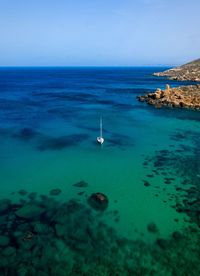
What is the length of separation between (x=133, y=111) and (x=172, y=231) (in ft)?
160

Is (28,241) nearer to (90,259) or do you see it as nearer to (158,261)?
(90,259)

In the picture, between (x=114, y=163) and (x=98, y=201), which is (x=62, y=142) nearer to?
(x=114, y=163)

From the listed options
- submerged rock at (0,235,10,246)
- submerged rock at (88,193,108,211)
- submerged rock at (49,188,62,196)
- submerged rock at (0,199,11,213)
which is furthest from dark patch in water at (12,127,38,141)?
submerged rock at (0,235,10,246)

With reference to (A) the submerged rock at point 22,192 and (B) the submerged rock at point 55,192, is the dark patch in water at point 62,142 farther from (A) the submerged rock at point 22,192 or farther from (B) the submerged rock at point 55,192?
(B) the submerged rock at point 55,192

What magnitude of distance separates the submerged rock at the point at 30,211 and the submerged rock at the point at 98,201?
4555 millimetres

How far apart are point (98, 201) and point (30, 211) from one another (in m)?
6.21

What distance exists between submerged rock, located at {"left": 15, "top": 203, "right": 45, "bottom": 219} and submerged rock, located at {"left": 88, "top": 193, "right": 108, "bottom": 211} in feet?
14.9

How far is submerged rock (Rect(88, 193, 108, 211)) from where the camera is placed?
24.5m

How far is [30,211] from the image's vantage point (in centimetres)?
2345

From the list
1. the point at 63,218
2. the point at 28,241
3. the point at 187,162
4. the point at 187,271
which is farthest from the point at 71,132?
the point at 187,271

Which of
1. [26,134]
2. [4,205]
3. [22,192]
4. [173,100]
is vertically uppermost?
[173,100]

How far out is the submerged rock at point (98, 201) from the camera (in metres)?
24.5

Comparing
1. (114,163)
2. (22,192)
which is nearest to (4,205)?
(22,192)

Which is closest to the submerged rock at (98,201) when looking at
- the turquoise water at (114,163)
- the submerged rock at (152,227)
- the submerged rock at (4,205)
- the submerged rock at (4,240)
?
the turquoise water at (114,163)
